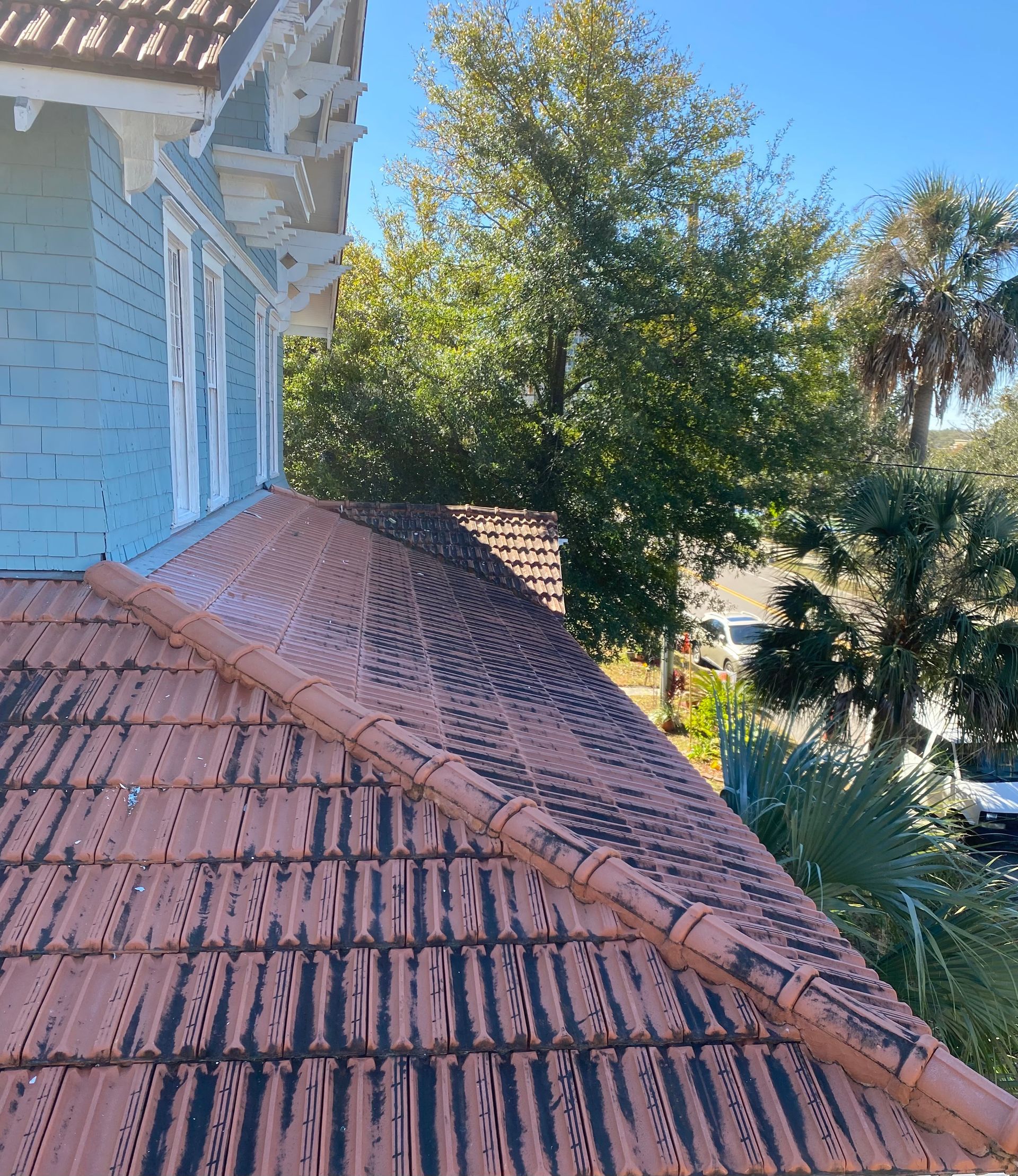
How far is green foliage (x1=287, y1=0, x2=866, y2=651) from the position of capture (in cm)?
1431

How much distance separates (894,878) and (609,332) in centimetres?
1071

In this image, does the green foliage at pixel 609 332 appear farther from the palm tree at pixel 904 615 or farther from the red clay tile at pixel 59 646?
the red clay tile at pixel 59 646

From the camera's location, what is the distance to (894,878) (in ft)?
18.3

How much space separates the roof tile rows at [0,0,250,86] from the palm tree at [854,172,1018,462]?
15712 millimetres

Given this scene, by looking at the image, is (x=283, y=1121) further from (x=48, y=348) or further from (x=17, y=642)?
(x=48, y=348)

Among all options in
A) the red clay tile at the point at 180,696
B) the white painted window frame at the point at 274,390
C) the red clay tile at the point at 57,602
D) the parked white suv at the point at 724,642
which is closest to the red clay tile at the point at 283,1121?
the red clay tile at the point at 180,696

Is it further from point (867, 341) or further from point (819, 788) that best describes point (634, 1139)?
point (867, 341)

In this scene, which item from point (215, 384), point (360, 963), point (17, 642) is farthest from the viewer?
point (215, 384)

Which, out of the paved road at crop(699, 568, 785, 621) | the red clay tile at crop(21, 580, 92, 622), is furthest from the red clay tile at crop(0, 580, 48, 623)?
the paved road at crop(699, 568, 785, 621)

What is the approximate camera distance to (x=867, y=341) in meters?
16.8

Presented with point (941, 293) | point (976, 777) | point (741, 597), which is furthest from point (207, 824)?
point (741, 597)

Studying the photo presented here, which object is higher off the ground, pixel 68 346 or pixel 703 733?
pixel 68 346

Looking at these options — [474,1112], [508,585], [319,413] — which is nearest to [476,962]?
[474,1112]

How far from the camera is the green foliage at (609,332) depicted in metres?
14.3
